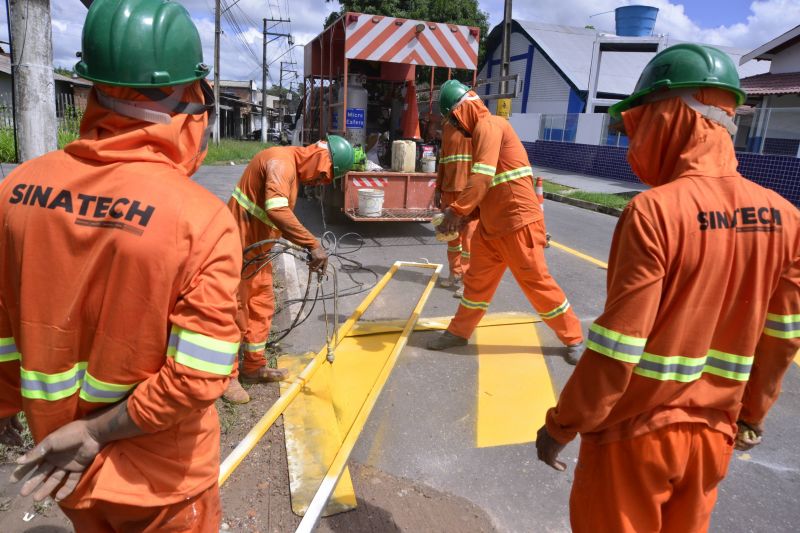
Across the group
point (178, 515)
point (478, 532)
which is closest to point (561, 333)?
point (478, 532)

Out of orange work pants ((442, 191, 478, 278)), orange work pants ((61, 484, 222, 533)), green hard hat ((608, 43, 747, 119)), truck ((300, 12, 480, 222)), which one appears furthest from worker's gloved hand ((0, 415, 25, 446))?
truck ((300, 12, 480, 222))

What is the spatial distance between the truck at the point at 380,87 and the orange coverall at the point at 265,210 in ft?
12.7

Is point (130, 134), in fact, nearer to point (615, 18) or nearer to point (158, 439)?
point (158, 439)

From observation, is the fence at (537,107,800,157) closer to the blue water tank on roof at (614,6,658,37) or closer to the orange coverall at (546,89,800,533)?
the blue water tank on roof at (614,6,658,37)

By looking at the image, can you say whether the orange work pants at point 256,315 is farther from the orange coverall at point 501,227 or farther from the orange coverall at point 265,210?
the orange coverall at point 501,227

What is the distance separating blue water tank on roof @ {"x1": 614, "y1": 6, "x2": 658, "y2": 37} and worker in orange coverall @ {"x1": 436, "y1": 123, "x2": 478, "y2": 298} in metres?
22.6

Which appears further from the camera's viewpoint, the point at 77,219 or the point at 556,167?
the point at 556,167

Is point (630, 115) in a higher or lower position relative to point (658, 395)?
higher

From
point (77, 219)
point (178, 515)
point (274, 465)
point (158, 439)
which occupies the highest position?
point (77, 219)

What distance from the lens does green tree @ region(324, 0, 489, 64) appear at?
22.9m

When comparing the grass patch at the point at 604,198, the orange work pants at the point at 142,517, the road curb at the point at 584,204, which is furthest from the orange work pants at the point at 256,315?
the grass patch at the point at 604,198

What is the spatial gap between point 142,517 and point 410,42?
7755 mm

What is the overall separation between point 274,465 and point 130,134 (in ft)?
7.02

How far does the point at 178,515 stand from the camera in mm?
1399
